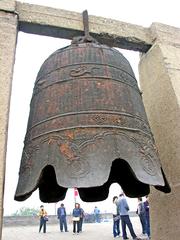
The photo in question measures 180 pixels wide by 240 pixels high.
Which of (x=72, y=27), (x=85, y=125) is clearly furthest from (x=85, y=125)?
(x=72, y=27)

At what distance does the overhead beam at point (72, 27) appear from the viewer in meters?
3.42

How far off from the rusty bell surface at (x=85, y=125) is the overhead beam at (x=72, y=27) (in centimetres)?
54

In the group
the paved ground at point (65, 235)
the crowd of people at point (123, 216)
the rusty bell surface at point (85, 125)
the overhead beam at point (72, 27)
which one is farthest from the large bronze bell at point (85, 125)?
the paved ground at point (65, 235)

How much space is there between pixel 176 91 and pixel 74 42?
3.63 ft

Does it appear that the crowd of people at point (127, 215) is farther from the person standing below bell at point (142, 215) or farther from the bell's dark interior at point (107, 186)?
the bell's dark interior at point (107, 186)

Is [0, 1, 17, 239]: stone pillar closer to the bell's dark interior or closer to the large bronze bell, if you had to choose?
the large bronze bell

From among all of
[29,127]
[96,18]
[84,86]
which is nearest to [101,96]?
[84,86]

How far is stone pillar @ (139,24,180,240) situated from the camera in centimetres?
320

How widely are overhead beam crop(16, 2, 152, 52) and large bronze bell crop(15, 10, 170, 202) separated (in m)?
0.48

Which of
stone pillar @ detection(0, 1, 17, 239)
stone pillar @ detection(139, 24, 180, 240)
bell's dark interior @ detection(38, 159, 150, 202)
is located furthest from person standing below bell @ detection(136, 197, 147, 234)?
stone pillar @ detection(0, 1, 17, 239)

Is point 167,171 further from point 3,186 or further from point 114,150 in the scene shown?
point 3,186

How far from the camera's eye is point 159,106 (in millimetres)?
3533

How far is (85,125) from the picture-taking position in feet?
7.97

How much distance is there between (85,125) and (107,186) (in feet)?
3.60
